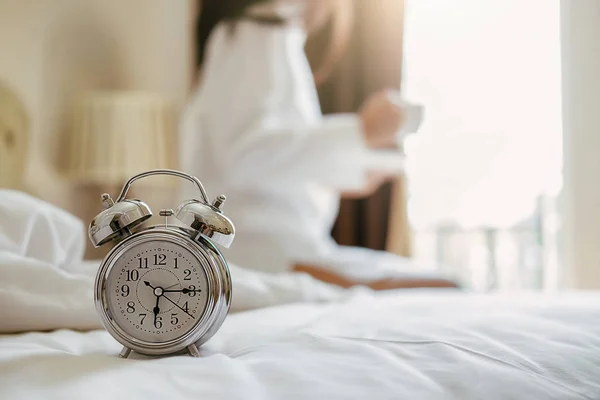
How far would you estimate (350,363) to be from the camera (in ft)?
1.69

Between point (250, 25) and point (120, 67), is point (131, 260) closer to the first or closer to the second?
point (250, 25)

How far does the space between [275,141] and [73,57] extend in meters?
1.47

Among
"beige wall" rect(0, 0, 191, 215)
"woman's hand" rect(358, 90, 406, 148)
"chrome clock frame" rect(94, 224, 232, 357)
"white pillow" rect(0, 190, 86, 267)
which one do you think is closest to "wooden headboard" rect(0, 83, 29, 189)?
"beige wall" rect(0, 0, 191, 215)

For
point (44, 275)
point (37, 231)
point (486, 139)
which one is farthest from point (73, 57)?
point (44, 275)

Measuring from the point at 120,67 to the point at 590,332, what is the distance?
110 inches

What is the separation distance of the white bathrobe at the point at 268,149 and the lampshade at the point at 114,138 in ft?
1.69

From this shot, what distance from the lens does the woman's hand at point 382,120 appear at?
68.7 inches

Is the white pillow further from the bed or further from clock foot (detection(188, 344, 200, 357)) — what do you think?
clock foot (detection(188, 344, 200, 357))

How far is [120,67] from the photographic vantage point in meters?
3.04

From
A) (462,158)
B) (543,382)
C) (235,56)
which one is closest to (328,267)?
(235,56)

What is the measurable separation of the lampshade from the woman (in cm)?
52

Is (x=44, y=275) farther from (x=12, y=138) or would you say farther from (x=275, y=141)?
(x=12, y=138)

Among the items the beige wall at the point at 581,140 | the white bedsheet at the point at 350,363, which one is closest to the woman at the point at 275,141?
the beige wall at the point at 581,140

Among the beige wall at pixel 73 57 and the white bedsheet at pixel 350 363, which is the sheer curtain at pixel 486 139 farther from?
the white bedsheet at pixel 350 363
